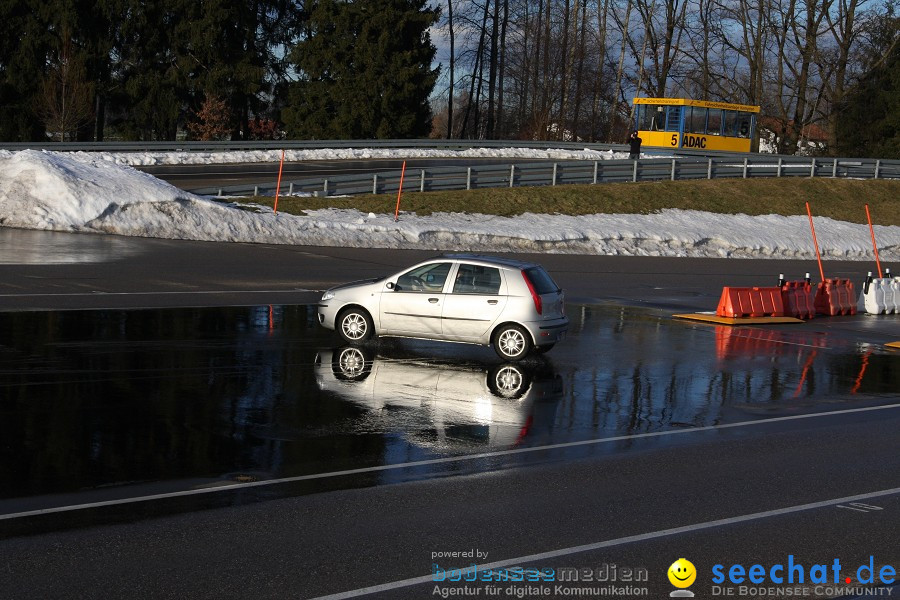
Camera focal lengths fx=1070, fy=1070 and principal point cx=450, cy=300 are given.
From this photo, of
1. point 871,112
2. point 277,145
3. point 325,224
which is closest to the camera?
point 325,224

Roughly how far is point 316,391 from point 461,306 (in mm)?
3435

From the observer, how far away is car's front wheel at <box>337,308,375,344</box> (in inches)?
617

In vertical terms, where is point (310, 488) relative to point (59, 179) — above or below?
below

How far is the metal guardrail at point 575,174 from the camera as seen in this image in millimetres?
38125

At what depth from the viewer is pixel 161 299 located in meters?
19.2

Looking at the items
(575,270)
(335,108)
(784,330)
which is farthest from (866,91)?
(784,330)

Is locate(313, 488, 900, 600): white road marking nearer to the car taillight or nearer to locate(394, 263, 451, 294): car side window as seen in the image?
the car taillight

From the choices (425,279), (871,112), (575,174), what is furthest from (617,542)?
(871,112)

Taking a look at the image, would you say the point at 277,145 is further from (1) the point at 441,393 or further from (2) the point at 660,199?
(1) the point at 441,393

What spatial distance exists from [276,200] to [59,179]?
6.44 meters

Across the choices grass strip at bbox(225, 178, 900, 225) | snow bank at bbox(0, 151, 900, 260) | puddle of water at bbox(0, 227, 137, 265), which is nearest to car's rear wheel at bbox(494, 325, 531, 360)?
puddle of water at bbox(0, 227, 137, 265)

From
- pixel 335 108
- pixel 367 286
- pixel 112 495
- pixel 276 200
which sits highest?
pixel 335 108

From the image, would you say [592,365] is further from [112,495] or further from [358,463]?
[112,495]

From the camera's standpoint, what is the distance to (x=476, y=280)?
1536cm
